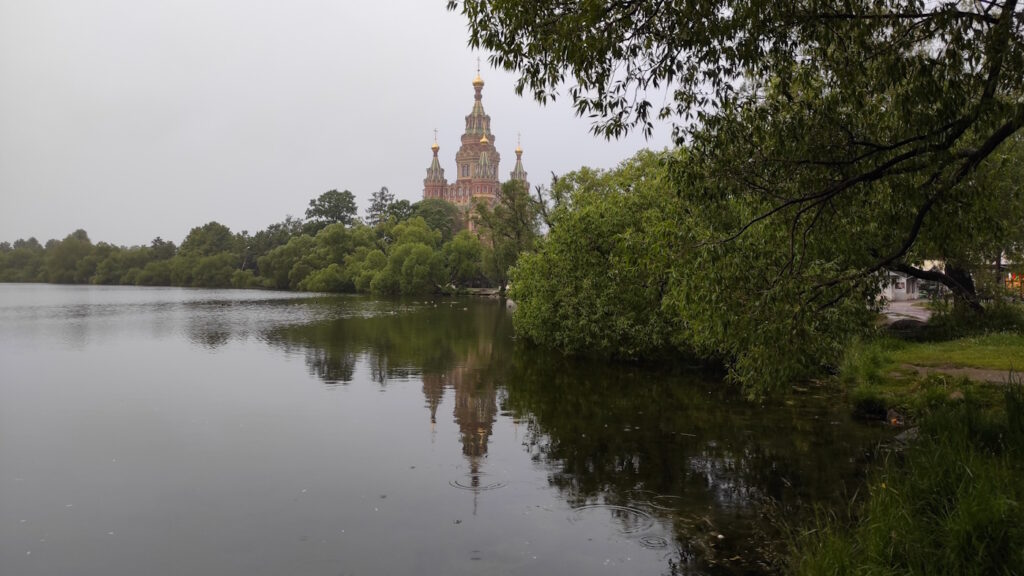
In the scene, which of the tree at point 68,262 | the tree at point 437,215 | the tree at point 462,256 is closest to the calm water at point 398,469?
the tree at point 462,256

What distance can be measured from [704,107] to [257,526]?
8.83 m

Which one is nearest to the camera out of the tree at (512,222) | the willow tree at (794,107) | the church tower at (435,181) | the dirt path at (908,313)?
the willow tree at (794,107)

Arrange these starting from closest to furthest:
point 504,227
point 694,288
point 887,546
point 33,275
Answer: point 887,546 < point 694,288 < point 504,227 < point 33,275

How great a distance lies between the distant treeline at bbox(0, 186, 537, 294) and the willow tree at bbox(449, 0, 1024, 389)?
5872 cm

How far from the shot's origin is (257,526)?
10.0 meters

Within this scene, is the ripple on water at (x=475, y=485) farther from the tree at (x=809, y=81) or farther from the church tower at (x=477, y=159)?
the church tower at (x=477, y=159)

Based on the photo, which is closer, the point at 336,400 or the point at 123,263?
the point at 336,400

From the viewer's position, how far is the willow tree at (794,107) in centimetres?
824

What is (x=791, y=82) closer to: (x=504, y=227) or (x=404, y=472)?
(x=404, y=472)

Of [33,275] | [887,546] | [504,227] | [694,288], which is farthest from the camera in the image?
[33,275]

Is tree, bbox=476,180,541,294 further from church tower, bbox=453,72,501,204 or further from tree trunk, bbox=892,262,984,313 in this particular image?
church tower, bbox=453,72,501,204

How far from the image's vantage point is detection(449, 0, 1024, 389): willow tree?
8242 millimetres

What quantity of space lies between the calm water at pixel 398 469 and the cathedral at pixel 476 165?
13700 centimetres

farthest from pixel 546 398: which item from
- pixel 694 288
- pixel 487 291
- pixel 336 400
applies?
pixel 487 291
